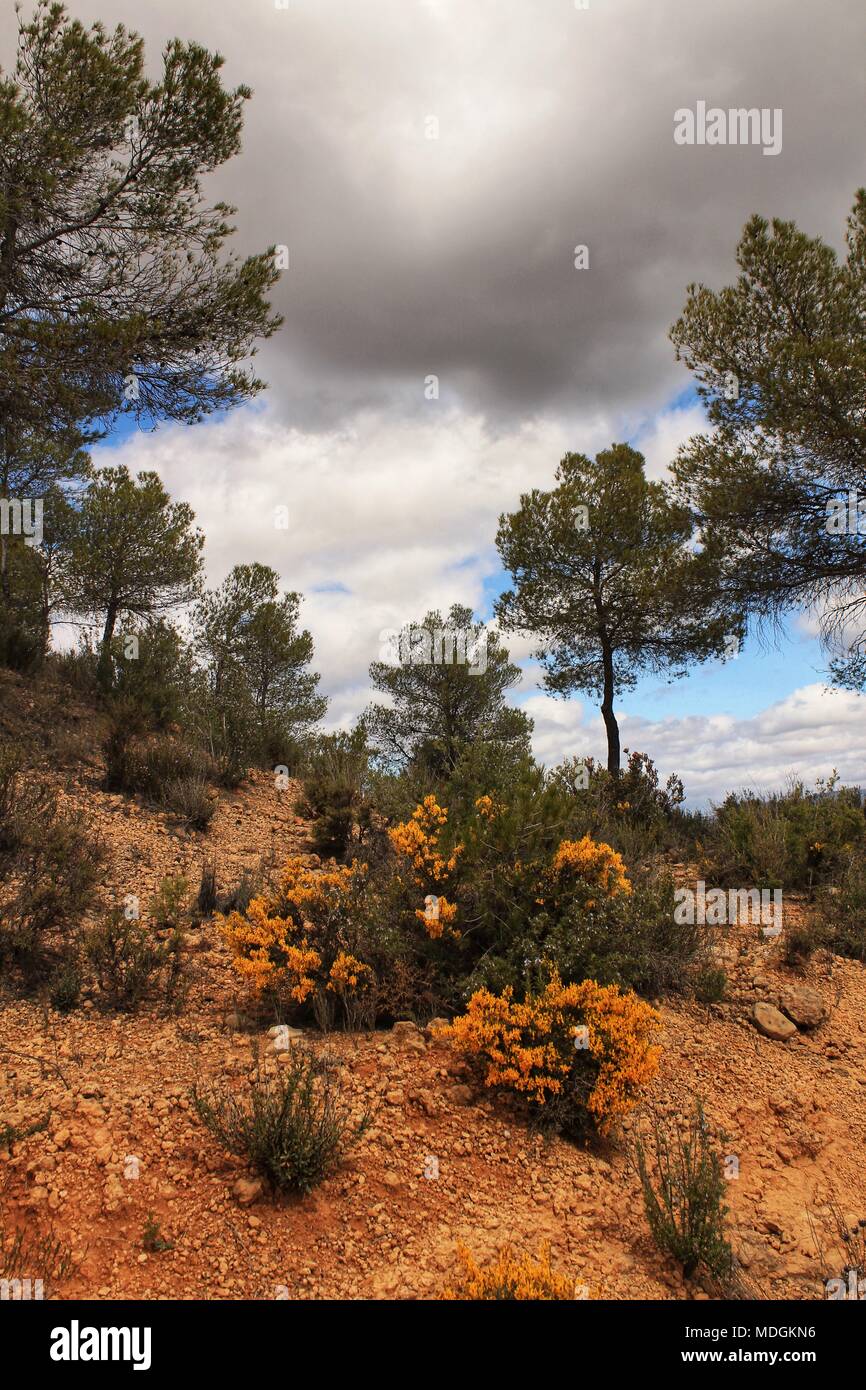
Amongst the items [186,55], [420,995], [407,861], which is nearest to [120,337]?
[186,55]

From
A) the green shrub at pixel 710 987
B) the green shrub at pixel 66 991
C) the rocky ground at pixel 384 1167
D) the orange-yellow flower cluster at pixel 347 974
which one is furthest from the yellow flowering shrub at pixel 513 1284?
the green shrub at pixel 710 987

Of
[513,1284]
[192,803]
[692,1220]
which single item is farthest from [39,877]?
[692,1220]

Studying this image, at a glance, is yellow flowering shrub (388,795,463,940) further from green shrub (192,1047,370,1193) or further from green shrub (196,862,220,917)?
green shrub (196,862,220,917)

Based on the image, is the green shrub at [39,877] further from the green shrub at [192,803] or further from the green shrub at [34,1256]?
the green shrub at [34,1256]

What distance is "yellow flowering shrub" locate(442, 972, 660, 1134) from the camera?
13.3 ft

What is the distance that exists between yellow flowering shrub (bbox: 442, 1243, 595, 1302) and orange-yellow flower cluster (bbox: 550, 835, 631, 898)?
2458mm

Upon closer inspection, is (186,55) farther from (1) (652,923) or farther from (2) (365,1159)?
(2) (365,1159)

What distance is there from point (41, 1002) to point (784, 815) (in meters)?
8.46

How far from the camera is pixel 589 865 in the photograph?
16.9ft

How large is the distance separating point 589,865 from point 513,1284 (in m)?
2.77

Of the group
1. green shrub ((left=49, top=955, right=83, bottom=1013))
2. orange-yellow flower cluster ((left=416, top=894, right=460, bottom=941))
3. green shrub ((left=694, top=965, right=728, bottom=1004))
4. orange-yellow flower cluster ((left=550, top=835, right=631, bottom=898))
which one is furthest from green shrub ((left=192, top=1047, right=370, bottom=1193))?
green shrub ((left=694, top=965, right=728, bottom=1004))

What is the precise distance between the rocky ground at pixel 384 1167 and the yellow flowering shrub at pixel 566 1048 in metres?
0.19

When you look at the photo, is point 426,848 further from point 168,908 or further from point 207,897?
point 207,897

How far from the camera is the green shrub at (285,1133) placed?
327 centimetres
